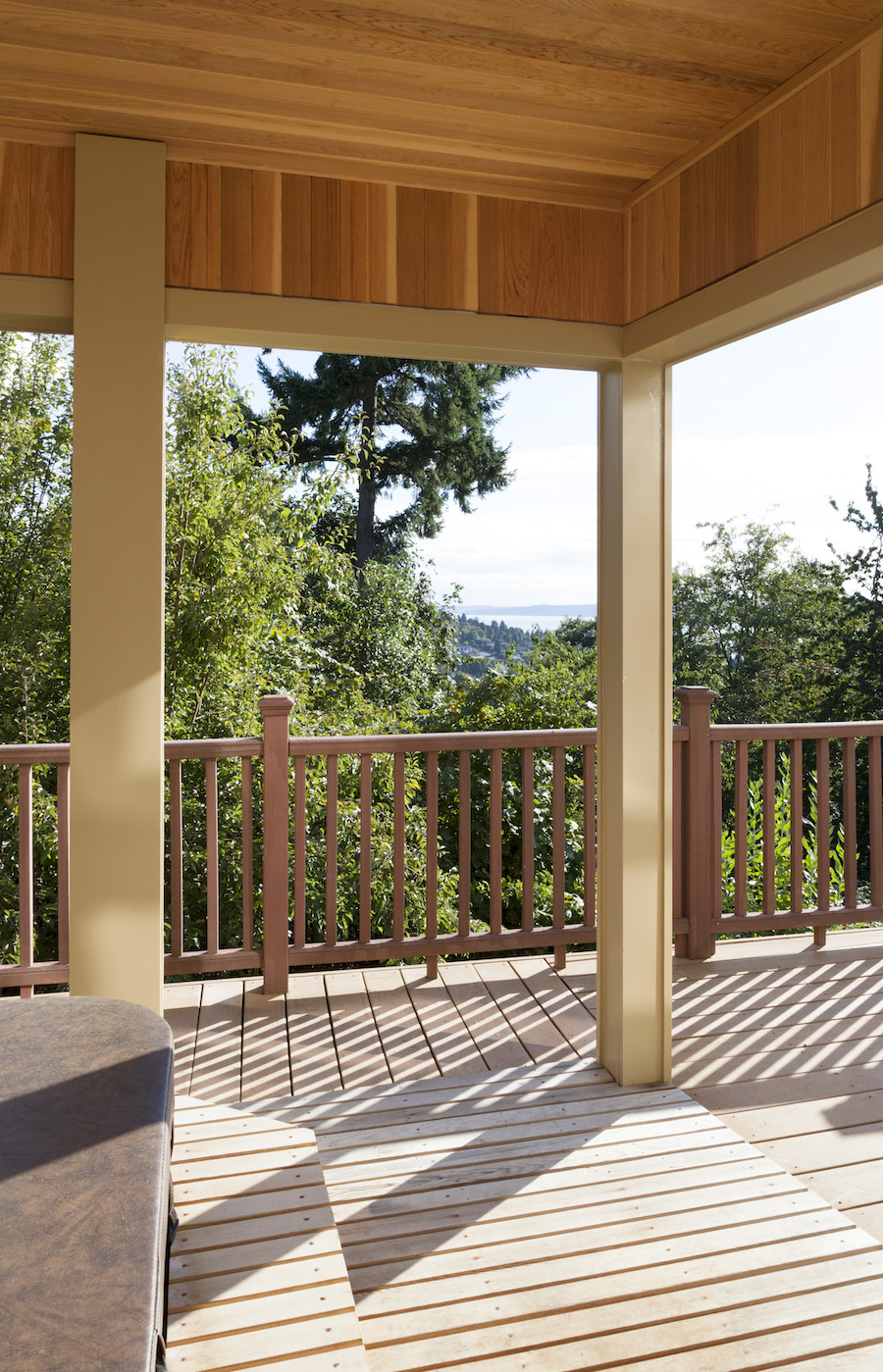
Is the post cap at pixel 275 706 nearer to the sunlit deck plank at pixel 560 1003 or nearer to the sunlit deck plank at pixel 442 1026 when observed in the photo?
A: the sunlit deck plank at pixel 442 1026

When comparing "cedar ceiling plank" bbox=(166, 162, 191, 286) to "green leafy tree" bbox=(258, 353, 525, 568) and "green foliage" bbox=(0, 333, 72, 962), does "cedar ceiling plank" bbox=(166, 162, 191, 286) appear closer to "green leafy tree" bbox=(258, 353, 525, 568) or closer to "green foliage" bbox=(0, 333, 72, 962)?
"green foliage" bbox=(0, 333, 72, 962)

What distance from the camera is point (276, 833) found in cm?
370

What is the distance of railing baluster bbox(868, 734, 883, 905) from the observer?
430 centimetres

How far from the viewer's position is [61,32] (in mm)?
1913

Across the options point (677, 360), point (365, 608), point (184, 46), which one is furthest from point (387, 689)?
point (184, 46)

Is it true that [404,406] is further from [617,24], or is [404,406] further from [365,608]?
[617,24]

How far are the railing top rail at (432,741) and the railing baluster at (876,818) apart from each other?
139 centimetres

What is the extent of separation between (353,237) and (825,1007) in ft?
10.3

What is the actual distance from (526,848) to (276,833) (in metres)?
1.09

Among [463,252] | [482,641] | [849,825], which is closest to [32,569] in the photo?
[463,252]

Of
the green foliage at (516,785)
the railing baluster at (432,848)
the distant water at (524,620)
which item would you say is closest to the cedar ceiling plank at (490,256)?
the railing baluster at (432,848)

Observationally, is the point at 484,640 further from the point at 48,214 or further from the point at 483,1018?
the point at 48,214

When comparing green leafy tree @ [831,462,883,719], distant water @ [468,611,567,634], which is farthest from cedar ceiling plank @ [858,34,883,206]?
green leafy tree @ [831,462,883,719]

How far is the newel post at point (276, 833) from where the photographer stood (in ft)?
12.1
